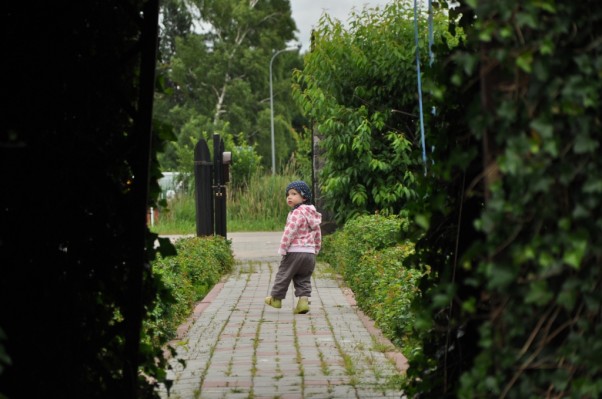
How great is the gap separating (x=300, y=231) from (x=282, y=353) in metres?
3.66

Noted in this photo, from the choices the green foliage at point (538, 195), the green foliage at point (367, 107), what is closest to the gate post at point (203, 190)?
the green foliage at point (367, 107)

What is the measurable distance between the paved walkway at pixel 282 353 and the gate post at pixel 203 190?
15.1 ft

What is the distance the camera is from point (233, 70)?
62.0 m

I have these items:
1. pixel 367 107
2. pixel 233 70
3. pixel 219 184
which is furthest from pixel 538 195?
pixel 233 70

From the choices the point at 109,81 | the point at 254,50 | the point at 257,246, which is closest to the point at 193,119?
the point at 254,50

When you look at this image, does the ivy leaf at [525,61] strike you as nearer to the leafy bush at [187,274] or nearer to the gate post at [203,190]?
the leafy bush at [187,274]

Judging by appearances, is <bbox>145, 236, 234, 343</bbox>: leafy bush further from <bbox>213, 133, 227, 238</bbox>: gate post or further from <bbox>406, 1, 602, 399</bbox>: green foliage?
<bbox>406, 1, 602, 399</bbox>: green foliage

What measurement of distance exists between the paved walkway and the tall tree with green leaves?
47449mm

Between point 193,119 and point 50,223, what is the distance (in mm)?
54831

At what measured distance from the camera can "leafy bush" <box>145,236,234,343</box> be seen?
31.2ft

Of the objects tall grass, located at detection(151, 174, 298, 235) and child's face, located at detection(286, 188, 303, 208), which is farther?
tall grass, located at detection(151, 174, 298, 235)

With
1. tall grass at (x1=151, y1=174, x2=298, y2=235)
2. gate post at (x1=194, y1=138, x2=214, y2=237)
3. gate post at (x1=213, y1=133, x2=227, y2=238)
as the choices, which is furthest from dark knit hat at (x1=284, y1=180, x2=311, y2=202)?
tall grass at (x1=151, y1=174, x2=298, y2=235)

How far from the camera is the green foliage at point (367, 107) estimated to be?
1719cm

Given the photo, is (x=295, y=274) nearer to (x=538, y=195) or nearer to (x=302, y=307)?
(x=302, y=307)
